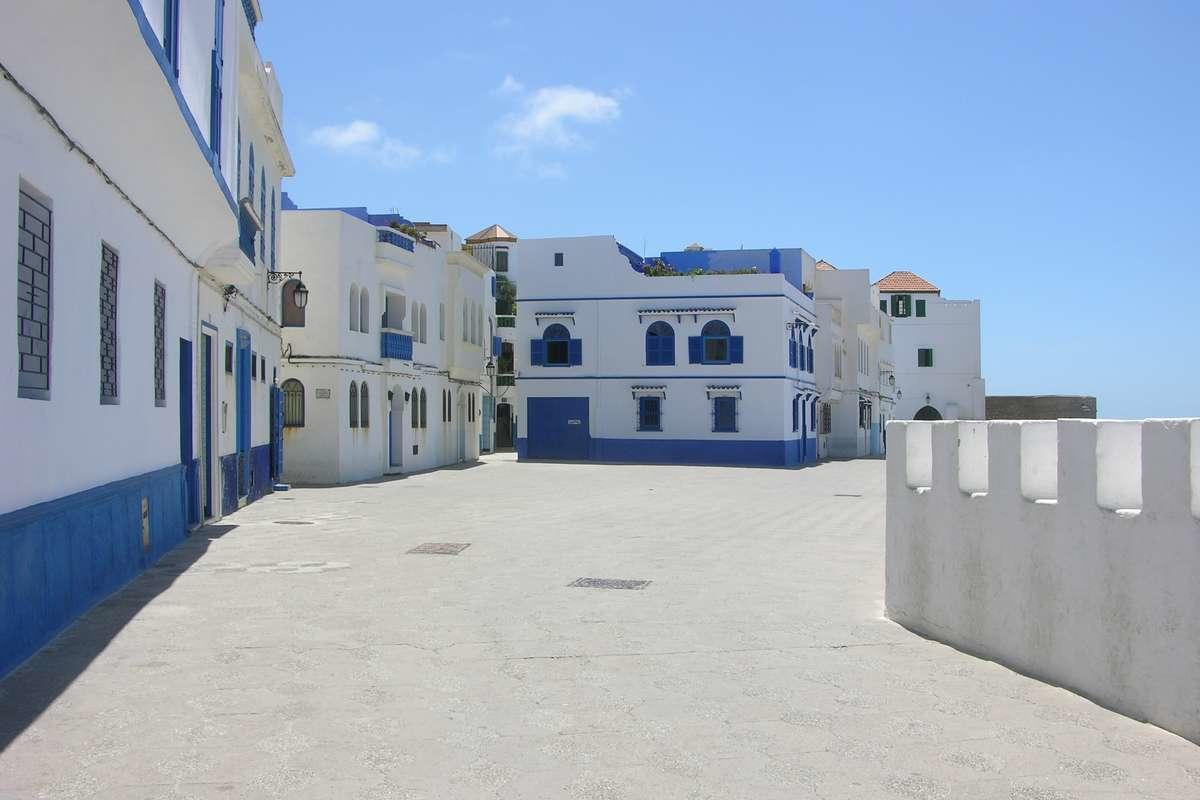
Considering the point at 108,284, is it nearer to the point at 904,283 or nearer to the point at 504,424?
the point at 504,424

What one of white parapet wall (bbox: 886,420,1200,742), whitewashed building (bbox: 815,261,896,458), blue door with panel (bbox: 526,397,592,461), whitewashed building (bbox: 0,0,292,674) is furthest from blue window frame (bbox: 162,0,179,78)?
whitewashed building (bbox: 815,261,896,458)

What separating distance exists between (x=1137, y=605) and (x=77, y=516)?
23.5ft

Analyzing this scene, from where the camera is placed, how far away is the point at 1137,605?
5.77 meters

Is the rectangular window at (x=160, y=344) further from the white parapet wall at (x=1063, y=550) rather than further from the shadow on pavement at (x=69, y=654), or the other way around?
the white parapet wall at (x=1063, y=550)

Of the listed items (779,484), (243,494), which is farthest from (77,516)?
(779,484)

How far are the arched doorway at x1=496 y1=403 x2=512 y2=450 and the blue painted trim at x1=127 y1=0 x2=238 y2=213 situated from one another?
4668 cm

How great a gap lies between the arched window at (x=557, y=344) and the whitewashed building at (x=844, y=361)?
12270 mm

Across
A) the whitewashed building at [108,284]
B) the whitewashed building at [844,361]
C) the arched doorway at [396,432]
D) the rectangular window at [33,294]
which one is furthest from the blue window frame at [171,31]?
the whitewashed building at [844,361]

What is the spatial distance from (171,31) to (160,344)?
3768 mm

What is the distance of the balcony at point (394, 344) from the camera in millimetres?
31500

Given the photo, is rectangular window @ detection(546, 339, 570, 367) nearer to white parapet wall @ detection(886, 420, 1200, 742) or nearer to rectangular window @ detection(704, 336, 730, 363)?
rectangular window @ detection(704, 336, 730, 363)

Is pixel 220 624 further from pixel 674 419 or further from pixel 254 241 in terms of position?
pixel 674 419

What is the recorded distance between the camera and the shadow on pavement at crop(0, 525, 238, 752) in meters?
5.98

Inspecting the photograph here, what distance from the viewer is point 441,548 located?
44.8 feet
